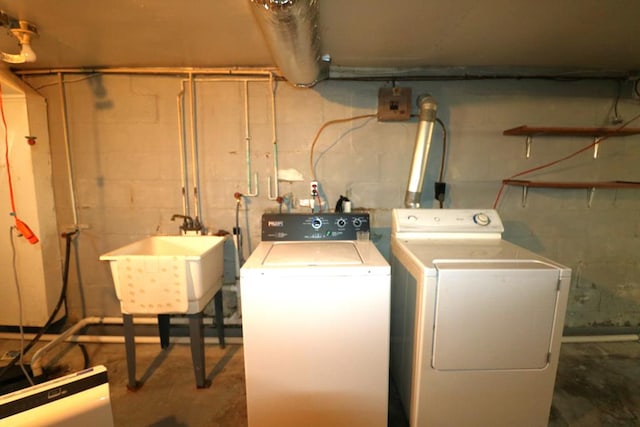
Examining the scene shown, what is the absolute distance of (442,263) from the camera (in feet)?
3.80

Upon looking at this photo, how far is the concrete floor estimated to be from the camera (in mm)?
1464

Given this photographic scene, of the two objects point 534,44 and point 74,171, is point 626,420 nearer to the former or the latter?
point 534,44

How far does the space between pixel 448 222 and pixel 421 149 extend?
528 mm

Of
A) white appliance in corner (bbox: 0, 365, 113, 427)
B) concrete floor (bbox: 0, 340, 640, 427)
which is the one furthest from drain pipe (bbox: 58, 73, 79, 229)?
white appliance in corner (bbox: 0, 365, 113, 427)

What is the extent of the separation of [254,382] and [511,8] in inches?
82.4

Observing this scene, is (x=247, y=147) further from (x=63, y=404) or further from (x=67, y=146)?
(x=63, y=404)

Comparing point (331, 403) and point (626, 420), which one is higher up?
point (331, 403)

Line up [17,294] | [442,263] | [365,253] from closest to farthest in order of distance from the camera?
[442,263]
[365,253]
[17,294]

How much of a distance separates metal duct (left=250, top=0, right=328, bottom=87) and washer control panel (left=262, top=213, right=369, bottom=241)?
34.3 inches

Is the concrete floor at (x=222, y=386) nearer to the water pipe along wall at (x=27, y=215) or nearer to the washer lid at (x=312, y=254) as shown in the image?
the water pipe along wall at (x=27, y=215)

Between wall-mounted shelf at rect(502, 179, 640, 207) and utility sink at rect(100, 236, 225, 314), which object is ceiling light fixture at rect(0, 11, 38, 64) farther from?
wall-mounted shelf at rect(502, 179, 640, 207)

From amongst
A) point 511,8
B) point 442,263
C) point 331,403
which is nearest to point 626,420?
point 442,263

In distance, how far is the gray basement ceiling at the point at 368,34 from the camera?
124 centimetres

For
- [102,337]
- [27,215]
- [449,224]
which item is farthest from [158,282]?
[449,224]
